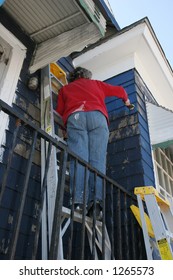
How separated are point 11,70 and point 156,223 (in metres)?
2.27

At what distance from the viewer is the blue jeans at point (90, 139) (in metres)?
2.72

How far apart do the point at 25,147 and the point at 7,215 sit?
767mm

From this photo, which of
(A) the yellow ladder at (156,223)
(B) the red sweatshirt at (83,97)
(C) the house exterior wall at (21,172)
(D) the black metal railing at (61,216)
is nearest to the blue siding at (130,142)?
(D) the black metal railing at (61,216)

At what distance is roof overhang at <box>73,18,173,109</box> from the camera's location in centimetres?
468

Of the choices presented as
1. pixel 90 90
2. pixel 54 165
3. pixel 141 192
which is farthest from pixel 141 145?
pixel 54 165

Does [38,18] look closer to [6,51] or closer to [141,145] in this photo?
[6,51]

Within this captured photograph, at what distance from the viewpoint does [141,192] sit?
8.35 ft

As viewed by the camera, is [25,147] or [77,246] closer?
[25,147]

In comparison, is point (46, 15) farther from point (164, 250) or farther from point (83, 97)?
point (164, 250)

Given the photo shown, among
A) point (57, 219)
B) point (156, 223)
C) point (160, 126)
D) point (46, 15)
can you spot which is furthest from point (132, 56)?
point (57, 219)

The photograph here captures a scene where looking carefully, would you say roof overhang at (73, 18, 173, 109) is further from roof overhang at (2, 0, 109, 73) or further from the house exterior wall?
the house exterior wall

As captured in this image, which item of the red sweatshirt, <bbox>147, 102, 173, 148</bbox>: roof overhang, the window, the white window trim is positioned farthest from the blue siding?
the white window trim

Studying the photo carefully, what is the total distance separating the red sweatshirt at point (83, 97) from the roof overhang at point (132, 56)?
1.55m

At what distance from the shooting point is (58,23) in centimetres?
336
